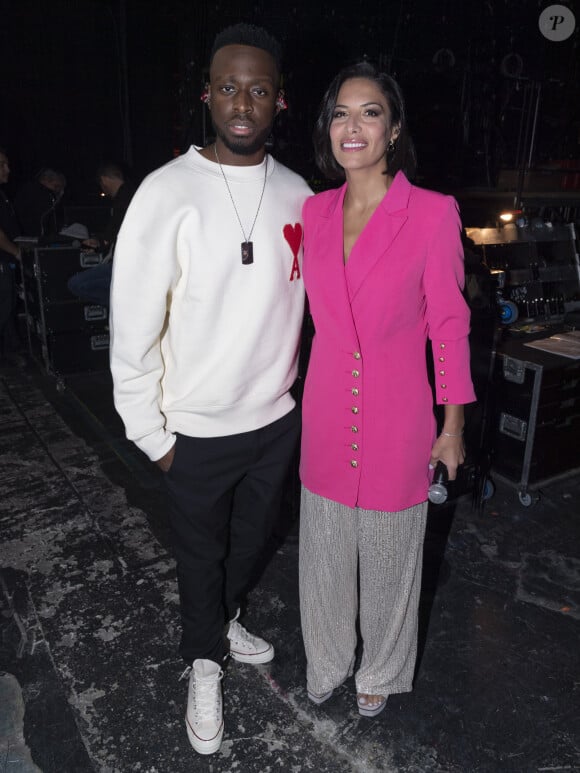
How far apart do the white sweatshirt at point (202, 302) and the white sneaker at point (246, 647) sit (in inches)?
37.1

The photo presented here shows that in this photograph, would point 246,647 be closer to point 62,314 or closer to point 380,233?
point 380,233

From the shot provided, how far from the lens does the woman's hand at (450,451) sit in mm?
1792

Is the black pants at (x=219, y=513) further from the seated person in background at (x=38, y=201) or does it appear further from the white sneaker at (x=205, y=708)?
the seated person in background at (x=38, y=201)

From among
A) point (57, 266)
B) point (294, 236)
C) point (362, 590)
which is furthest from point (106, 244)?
point (362, 590)

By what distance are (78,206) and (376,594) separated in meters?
7.74

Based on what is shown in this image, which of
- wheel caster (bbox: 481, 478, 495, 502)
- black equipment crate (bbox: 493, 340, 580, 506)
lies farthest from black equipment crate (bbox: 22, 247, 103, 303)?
wheel caster (bbox: 481, 478, 495, 502)

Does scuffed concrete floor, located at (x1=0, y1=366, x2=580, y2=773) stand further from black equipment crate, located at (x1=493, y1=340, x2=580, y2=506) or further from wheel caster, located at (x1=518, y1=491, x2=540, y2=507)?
black equipment crate, located at (x1=493, y1=340, x2=580, y2=506)

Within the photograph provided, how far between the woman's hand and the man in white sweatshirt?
488 millimetres

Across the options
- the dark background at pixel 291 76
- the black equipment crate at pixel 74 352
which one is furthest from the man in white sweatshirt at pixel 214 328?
the black equipment crate at pixel 74 352

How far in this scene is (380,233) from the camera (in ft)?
5.43

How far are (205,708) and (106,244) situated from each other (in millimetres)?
4155

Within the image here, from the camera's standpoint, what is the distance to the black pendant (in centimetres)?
168

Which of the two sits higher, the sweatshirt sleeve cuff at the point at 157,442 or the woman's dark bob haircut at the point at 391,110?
the woman's dark bob haircut at the point at 391,110

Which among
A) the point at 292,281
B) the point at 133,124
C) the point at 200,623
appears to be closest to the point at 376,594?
the point at 200,623
